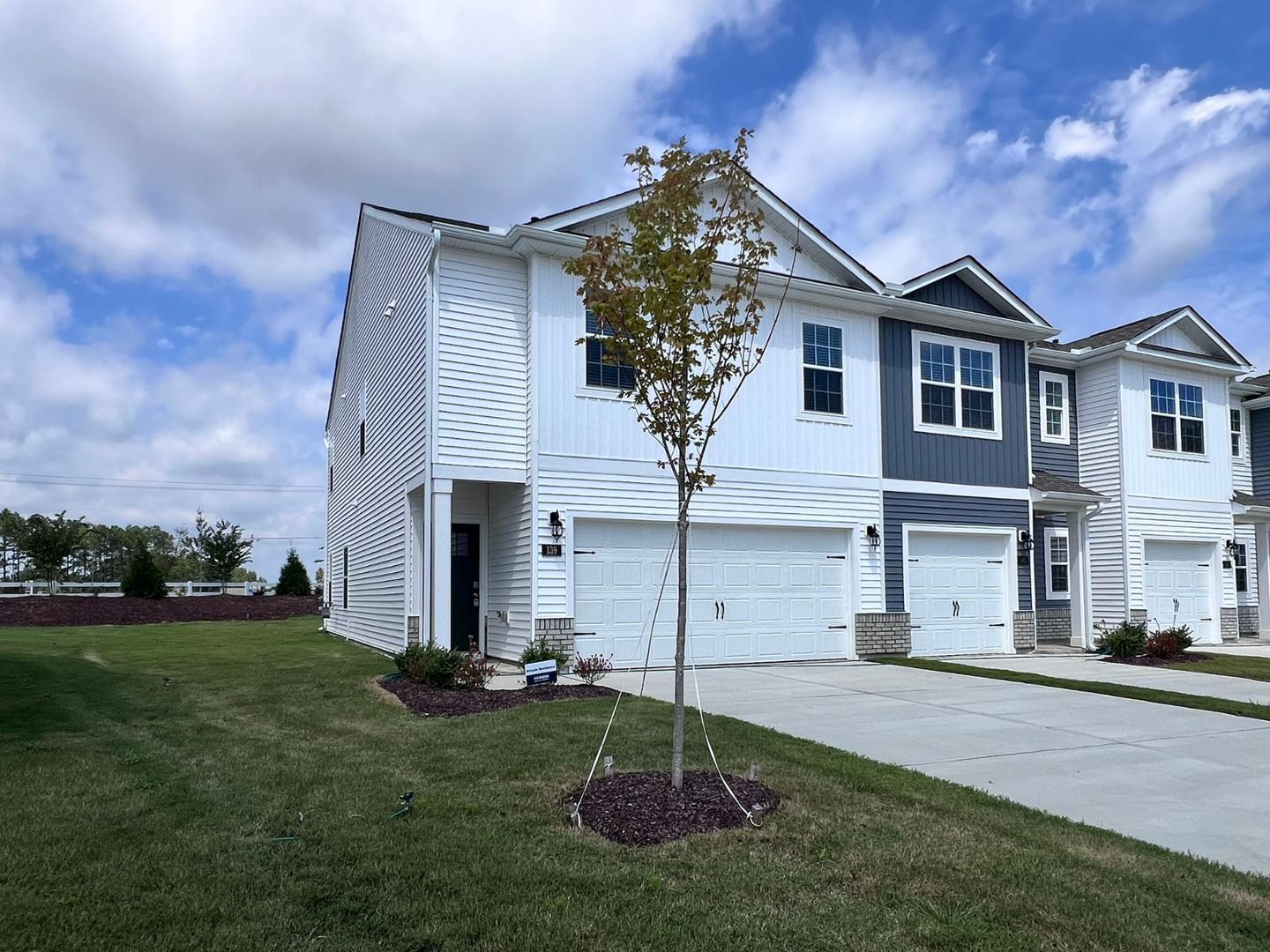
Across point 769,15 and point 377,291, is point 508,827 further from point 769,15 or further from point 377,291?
point 377,291

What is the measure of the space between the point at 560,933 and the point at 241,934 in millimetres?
1272

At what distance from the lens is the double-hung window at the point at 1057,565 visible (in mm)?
19562

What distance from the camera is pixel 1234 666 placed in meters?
14.8

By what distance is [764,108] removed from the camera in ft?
34.1

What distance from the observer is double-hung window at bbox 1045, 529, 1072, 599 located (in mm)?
19562

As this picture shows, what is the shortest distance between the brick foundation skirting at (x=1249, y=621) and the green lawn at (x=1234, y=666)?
6.82 meters

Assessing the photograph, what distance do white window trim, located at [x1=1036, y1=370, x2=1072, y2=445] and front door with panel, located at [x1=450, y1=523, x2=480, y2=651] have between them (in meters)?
12.1

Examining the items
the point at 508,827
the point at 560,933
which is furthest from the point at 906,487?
the point at 560,933

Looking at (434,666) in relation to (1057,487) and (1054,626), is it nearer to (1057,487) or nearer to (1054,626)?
(1057,487)

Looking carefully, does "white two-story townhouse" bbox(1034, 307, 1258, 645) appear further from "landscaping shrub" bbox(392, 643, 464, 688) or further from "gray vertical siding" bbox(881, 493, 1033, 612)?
"landscaping shrub" bbox(392, 643, 464, 688)

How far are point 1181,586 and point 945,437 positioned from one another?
7.80 m

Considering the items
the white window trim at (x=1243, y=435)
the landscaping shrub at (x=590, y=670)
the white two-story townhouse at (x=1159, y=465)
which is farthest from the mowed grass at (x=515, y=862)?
the white window trim at (x=1243, y=435)

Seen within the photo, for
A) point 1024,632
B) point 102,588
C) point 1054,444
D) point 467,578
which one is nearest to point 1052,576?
point 1054,444

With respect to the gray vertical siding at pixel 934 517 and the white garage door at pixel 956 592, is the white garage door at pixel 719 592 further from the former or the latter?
the white garage door at pixel 956 592
